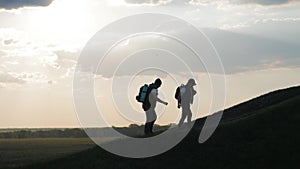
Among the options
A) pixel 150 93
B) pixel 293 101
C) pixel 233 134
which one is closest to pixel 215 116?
pixel 293 101

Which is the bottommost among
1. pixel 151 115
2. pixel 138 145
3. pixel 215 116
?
pixel 215 116

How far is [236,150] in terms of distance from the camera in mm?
29672

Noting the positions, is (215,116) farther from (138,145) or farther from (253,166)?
(253,166)

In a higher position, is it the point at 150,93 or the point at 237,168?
the point at 150,93

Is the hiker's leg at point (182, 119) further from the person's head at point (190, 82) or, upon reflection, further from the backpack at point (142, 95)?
the backpack at point (142, 95)

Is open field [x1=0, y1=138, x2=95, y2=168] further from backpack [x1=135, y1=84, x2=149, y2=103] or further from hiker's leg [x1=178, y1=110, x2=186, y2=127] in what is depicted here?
backpack [x1=135, y1=84, x2=149, y2=103]

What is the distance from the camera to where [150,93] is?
30.5 m

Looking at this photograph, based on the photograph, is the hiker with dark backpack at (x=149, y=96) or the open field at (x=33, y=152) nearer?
the hiker with dark backpack at (x=149, y=96)

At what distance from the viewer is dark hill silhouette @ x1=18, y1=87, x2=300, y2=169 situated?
28.1 m

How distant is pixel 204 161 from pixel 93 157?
737cm

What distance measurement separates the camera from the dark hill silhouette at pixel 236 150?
92.3ft

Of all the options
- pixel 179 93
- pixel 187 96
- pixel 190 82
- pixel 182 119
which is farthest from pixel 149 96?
pixel 182 119

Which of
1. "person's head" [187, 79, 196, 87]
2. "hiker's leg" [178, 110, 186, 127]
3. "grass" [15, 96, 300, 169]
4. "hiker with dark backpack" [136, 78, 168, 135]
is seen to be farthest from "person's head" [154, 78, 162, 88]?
"hiker's leg" [178, 110, 186, 127]

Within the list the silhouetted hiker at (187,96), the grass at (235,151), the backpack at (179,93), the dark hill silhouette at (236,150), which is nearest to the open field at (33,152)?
the grass at (235,151)
